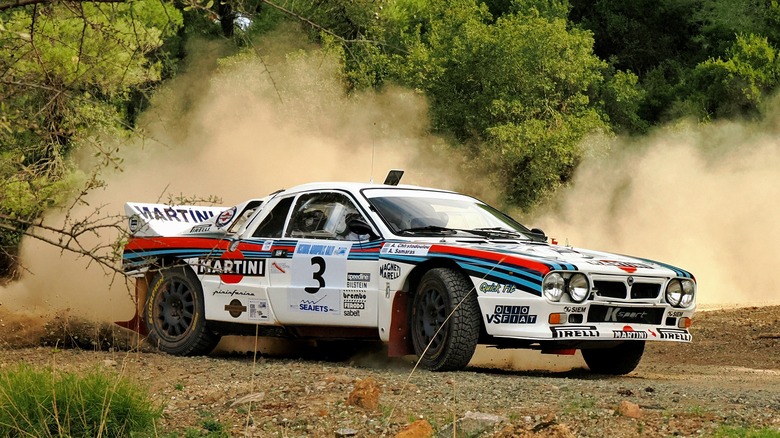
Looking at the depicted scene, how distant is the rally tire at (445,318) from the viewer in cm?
963

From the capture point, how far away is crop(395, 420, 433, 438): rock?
7137 mm

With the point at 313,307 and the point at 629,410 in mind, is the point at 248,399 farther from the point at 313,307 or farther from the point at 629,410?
the point at 313,307

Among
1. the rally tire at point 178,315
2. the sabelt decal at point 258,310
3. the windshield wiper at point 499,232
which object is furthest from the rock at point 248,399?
the rally tire at point 178,315

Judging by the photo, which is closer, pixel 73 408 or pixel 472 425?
pixel 472 425

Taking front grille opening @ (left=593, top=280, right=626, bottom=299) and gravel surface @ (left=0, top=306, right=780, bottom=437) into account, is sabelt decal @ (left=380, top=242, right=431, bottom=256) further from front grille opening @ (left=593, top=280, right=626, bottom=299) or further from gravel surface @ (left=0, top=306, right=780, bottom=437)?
front grille opening @ (left=593, top=280, right=626, bottom=299)

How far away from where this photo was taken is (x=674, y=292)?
10.2 metres

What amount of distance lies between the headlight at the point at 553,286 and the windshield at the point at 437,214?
1415 millimetres

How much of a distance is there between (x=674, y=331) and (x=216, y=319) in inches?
157

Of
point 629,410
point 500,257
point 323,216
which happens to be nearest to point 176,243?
point 323,216

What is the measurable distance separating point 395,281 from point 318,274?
83 cm

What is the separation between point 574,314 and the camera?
377 inches

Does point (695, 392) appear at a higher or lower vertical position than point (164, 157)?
lower

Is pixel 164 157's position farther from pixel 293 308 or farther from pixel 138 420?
pixel 138 420

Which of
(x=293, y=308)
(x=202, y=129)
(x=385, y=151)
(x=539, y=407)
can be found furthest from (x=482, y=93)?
(x=539, y=407)
